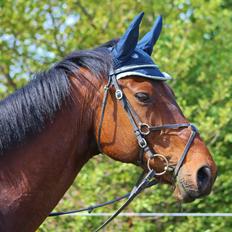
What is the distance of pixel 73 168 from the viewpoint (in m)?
2.73

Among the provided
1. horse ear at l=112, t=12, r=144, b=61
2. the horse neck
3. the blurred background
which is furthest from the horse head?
the blurred background

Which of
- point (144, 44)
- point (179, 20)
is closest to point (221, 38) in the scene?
point (179, 20)

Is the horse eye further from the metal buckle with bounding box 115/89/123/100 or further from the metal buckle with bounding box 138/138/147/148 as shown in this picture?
the metal buckle with bounding box 138/138/147/148

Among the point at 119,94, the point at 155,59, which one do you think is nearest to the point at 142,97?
the point at 119,94

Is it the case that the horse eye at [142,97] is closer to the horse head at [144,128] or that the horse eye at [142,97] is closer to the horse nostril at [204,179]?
the horse head at [144,128]

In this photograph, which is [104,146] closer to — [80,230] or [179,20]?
[80,230]

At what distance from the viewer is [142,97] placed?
8.96 ft

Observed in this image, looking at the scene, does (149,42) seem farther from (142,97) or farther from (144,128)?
(144,128)

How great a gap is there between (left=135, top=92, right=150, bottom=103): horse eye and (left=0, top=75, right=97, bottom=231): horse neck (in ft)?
0.76

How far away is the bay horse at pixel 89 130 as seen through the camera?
2.59m

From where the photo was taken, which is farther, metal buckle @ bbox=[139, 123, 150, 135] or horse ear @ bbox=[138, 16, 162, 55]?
horse ear @ bbox=[138, 16, 162, 55]

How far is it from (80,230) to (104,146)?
2588 mm

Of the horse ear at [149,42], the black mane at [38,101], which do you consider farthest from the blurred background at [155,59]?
the black mane at [38,101]

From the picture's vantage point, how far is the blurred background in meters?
5.37
